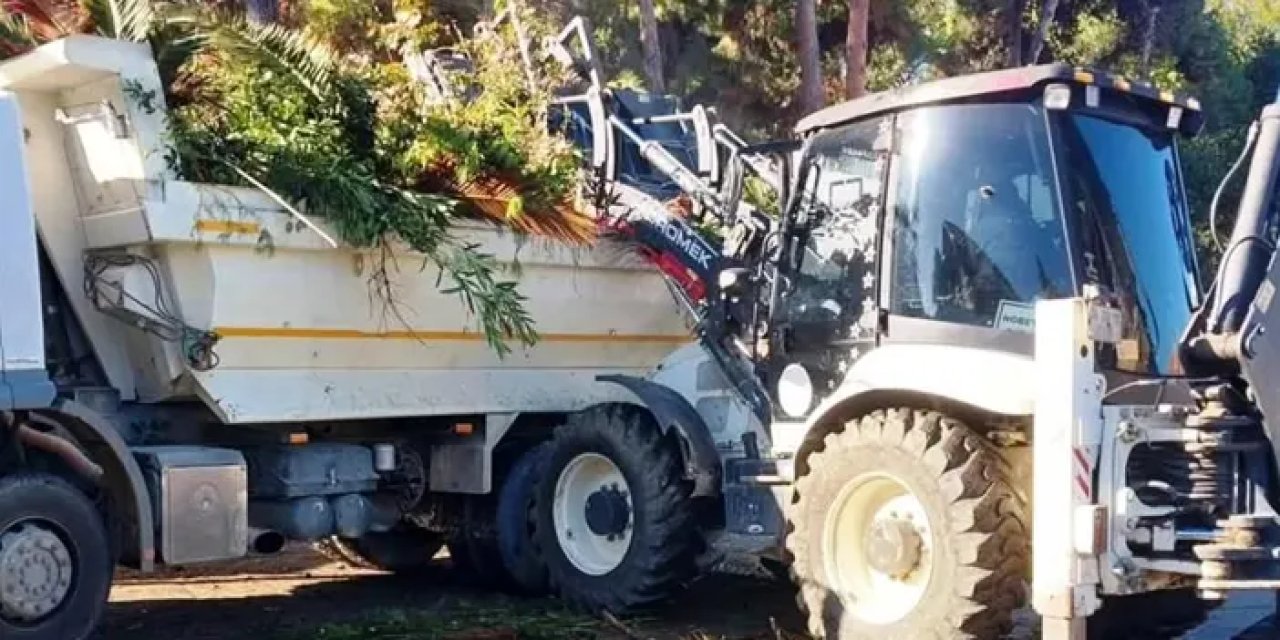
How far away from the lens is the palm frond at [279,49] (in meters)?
8.68

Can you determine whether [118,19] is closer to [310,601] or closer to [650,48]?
[310,601]

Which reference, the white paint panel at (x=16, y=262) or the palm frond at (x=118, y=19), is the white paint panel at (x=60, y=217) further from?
the white paint panel at (x=16, y=262)

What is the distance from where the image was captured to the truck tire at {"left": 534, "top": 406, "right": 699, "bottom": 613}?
8492 millimetres

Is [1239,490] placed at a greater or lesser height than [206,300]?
lesser

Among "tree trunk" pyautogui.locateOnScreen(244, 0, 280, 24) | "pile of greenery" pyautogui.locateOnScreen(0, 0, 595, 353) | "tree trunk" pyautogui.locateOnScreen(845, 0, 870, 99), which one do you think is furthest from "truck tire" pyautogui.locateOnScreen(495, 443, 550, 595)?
"tree trunk" pyautogui.locateOnScreen(845, 0, 870, 99)

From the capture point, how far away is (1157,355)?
6773 millimetres

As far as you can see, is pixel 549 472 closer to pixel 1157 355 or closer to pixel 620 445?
pixel 620 445

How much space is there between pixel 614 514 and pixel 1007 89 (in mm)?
3409

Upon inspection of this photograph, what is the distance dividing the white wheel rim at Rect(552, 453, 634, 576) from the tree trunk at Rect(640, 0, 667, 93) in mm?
7878

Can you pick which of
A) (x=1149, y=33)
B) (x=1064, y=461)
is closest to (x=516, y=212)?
(x=1064, y=461)

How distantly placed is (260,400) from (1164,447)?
472 cm

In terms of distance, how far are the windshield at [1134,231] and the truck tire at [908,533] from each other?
879 mm

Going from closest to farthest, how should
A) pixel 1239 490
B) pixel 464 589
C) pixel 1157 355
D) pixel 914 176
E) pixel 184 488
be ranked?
pixel 1239 490 < pixel 1157 355 < pixel 914 176 < pixel 184 488 < pixel 464 589

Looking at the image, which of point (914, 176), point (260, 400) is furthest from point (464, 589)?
point (914, 176)
